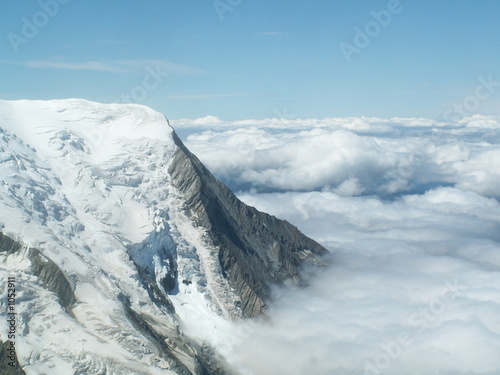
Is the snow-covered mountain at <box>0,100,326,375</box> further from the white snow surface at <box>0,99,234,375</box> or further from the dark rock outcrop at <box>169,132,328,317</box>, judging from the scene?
the dark rock outcrop at <box>169,132,328,317</box>

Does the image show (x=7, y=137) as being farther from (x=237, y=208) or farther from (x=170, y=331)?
(x=237, y=208)

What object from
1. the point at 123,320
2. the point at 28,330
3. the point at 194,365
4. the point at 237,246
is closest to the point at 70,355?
the point at 28,330

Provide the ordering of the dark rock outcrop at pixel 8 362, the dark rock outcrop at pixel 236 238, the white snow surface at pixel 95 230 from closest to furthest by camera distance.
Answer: the dark rock outcrop at pixel 8 362
the white snow surface at pixel 95 230
the dark rock outcrop at pixel 236 238

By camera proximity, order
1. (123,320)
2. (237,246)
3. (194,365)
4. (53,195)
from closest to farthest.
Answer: (123,320) < (194,365) < (53,195) < (237,246)

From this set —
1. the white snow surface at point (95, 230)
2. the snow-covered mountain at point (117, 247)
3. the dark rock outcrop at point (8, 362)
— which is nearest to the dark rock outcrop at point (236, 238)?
the snow-covered mountain at point (117, 247)

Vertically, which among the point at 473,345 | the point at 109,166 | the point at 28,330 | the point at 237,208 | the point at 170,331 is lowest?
the point at 473,345

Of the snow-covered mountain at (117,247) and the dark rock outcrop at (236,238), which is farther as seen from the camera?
the dark rock outcrop at (236,238)

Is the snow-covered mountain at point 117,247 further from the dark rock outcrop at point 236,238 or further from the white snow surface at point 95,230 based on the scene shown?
the dark rock outcrop at point 236,238
